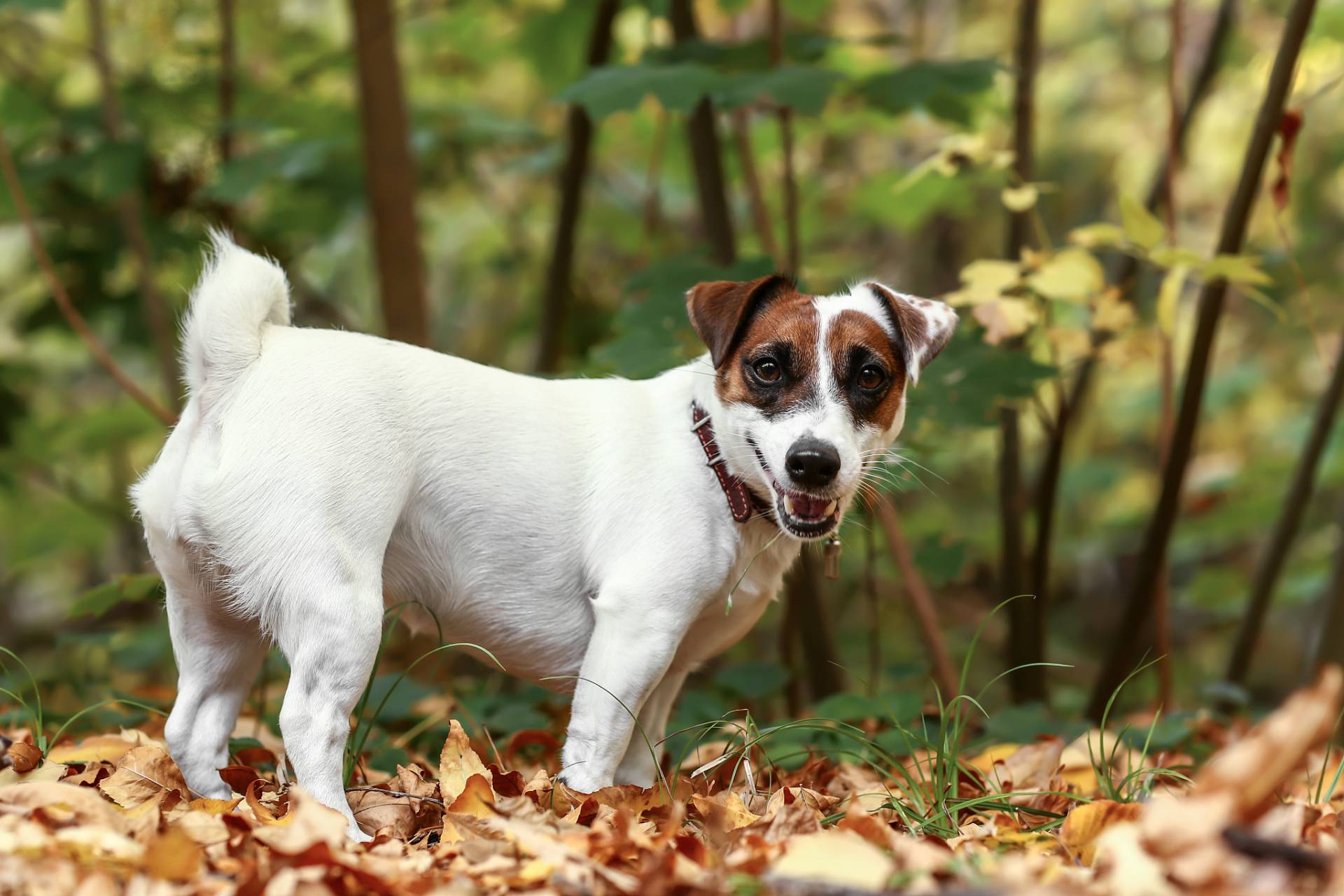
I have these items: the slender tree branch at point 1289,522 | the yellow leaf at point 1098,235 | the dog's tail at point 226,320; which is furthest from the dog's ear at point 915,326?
the slender tree branch at point 1289,522

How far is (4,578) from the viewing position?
8086mm

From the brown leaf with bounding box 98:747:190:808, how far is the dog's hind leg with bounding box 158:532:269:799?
0.06 m

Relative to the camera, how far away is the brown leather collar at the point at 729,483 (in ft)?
8.78

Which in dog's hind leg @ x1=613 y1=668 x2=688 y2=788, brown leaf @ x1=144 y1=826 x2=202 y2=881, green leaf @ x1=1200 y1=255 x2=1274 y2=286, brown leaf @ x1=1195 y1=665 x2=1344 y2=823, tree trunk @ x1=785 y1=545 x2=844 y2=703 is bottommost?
tree trunk @ x1=785 y1=545 x2=844 y2=703

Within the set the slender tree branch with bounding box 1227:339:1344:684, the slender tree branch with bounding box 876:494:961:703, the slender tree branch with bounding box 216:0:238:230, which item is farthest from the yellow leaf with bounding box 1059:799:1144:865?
the slender tree branch with bounding box 216:0:238:230

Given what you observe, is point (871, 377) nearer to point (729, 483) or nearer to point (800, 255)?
point (729, 483)

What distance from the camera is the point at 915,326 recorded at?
112 inches

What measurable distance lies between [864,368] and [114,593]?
2.44m

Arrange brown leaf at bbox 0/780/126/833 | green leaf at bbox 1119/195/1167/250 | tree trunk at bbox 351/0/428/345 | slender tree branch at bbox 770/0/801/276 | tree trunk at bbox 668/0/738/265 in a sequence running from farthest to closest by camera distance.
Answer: tree trunk at bbox 351/0/428/345, tree trunk at bbox 668/0/738/265, slender tree branch at bbox 770/0/801/276, green leaf at bbox 1119/195/1167/250, brown leaf at bbox 0/780/126/833

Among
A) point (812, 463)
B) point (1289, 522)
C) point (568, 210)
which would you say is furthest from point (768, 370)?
point (1289, 522)

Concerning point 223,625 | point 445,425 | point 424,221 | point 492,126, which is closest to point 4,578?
point 424,221

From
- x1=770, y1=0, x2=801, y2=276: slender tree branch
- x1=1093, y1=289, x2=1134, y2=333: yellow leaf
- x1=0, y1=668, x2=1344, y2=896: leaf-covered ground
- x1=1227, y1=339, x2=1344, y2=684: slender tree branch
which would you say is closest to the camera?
x1=0, y1=668, x2=1344, y2=896: leaf-covered ground

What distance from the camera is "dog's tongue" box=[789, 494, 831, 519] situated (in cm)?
257

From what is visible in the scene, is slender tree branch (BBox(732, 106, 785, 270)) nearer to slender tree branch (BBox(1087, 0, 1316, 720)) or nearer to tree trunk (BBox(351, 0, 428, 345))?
tree trunk (BBox(351, 0, 428, 345))
